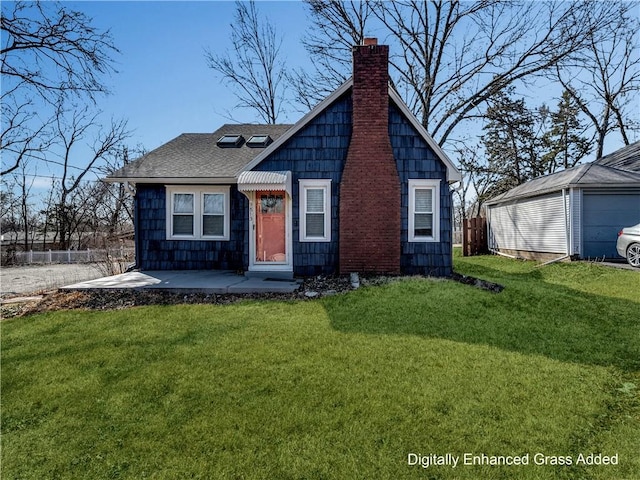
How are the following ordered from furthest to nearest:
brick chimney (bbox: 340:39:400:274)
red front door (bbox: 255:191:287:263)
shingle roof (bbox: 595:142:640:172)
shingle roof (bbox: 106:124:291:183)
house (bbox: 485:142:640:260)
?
shingle roof (bbox: 595:142:640:172), house (bbox: 485:142:640:260), shingle roof (bbox: 106:124:291:183), red front door (bbox: 255:191:287:263), brick chimney (bbox: 340:39:400:274)

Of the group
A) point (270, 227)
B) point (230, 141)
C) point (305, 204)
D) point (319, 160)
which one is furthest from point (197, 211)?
point (319, 160)

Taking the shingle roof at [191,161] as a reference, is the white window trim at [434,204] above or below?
below

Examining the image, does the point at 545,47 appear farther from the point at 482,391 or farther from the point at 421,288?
the point at 482,391

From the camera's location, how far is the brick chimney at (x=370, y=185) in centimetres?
852

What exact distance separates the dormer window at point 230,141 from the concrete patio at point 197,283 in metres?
4.72

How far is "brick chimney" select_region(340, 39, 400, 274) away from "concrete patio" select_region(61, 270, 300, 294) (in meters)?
2.07

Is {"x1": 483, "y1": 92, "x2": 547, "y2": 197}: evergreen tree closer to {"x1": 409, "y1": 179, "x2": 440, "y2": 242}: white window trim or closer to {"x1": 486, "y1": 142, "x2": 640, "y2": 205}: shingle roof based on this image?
{"x1": 486, "y1": 142, "x2": 640, "y2": 205}: shingle roof

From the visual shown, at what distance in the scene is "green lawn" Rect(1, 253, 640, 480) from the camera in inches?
93.4

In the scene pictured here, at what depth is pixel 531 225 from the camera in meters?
14.5

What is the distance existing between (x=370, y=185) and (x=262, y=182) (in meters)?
2.74

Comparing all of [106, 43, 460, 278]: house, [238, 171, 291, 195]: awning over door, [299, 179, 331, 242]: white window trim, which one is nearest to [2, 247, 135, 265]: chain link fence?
[106, 43, 460, 278]: house

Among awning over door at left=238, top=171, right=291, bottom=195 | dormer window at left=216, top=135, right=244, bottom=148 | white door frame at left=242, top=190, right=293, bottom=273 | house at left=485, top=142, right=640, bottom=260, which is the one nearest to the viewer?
awning over door at left=238, top=171, right=291, bottom=195

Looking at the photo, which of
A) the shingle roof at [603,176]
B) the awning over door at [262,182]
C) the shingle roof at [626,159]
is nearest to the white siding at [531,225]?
the shingle roof at [603,176]

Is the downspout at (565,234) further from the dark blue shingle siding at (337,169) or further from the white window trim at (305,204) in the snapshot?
the white window trim at (305,204)
